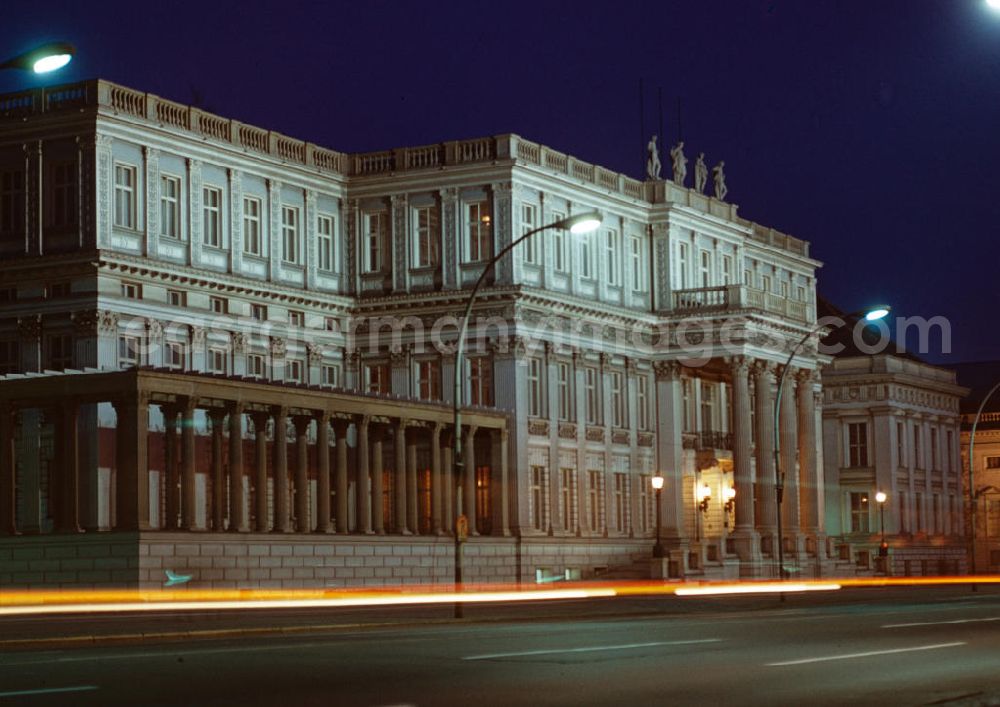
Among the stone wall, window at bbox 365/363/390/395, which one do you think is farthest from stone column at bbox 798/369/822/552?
window at bbox 365/363/390/395

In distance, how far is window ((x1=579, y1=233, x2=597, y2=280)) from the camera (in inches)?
2886

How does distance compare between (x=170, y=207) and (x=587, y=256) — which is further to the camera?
(x=587, y=256)

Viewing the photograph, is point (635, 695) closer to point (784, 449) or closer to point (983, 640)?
point (983, 640)

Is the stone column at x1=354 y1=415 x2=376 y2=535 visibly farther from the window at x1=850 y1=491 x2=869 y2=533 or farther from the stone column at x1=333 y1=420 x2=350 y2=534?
the window at x1=850 y1=491 x2=869 y2=533

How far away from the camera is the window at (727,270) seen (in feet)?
272

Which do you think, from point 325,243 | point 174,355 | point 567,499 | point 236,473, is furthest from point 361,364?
point 236,473

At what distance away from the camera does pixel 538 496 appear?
70.3 meters

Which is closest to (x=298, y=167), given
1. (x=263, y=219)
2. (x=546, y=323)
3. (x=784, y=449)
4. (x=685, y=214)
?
(x=263, y=219)

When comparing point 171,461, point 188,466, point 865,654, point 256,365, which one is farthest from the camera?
point 256,365

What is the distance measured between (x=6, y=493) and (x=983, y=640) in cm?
3297

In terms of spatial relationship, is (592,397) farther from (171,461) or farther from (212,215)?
(171,461)

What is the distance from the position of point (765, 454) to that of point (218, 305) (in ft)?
89.5

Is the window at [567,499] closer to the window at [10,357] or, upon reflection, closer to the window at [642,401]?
the window at [642,401]

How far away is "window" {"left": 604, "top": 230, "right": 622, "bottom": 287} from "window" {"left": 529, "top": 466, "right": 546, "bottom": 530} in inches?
357
